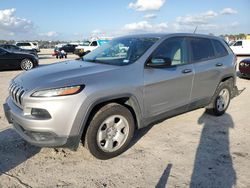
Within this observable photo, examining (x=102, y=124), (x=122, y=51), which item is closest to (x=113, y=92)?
(x=102, y=124)

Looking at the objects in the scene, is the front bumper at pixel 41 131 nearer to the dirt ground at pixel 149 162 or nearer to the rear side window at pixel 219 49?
the dirt ground at pixel 149 162

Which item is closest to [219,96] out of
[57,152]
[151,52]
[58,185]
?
[151,52]

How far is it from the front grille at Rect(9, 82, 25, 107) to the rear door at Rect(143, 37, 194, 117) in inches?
68.6

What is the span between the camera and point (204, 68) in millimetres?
5348

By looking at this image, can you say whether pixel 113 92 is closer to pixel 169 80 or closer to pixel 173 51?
pixel 169 80

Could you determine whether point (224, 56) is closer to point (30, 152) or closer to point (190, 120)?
point (190, 120)

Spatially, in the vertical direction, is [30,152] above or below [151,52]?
below

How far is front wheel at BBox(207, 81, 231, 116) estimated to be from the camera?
5.95 m

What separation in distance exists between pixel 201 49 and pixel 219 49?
722mm

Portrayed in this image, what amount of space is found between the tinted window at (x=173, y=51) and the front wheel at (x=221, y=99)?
140 cm

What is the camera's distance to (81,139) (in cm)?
392

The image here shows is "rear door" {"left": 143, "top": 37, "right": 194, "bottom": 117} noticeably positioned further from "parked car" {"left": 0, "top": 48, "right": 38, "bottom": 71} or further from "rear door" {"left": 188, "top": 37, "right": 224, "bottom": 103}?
"parked car" {"left": 0, "top": 48, "right": 38, "bottom": 71}

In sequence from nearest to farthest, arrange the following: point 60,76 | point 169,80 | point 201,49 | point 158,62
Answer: point 60,76 < point 158,62 < point 169,80 < point 201,49

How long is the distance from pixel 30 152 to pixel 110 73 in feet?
A: 5.64
